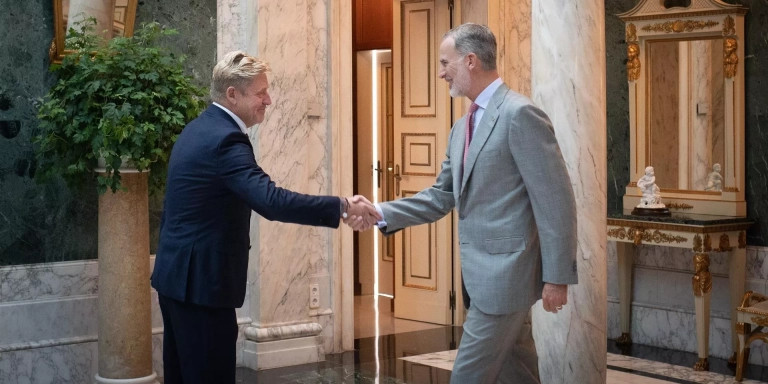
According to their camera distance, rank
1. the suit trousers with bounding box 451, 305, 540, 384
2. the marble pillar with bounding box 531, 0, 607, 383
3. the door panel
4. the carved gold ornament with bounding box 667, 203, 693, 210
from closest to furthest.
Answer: the suit trousers with bounding box 451, 305, 540, 384
the marble pillar with bounding box 531, 0, 607, 383
the carved gold ornament with bounding box 667, 203, 693, 210
the door panel

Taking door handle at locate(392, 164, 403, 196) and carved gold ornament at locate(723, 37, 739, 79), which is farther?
door handle at locate(392, 164, 403, 196)

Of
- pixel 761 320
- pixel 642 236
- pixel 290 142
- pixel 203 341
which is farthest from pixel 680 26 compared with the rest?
pixel 203 341

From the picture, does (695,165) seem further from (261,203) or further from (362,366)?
(261,203)

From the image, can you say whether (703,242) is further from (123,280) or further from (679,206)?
(123,280)

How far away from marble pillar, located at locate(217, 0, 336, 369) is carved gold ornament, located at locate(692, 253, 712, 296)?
249cm

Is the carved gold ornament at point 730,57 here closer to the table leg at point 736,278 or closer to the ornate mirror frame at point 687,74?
the ornate mirror frame at point 687,74

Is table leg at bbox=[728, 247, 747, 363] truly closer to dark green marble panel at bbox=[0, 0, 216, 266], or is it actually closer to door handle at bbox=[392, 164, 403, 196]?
door handle at bbox=[392, 164, 403, 196]

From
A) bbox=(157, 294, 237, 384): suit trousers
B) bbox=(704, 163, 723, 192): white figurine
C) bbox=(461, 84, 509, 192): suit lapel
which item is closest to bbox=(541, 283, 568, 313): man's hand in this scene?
bbox=(461, 84, 509, 192): suit lapel

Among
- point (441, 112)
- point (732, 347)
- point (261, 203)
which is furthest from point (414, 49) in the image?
point (261, 203)

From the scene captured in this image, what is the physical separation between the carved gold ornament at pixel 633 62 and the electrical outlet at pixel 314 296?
2764mm

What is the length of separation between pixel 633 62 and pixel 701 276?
1.73 metres

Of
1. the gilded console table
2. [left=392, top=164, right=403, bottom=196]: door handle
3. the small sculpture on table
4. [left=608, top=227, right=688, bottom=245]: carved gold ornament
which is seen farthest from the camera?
[left=392, top=164, right=403, bottom=196]: door handle

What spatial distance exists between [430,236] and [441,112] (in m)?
1.02

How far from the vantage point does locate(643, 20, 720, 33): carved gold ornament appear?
24.4 ft
